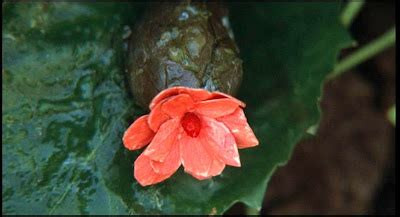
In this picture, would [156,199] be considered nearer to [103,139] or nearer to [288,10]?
[103,139]

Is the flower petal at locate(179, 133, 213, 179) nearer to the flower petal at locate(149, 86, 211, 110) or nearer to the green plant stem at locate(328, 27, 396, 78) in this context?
the flower petal at locate(149, 86, 211, 110)

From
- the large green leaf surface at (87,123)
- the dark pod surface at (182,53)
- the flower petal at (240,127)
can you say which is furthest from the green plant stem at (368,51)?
the flower petal at (240,127)

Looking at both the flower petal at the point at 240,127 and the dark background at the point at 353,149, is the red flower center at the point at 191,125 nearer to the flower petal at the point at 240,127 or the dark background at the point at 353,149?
the flower petal at the point at 240,127

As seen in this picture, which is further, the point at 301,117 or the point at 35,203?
the point at 301,117

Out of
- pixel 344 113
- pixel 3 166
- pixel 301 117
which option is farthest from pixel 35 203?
pixel 344 113

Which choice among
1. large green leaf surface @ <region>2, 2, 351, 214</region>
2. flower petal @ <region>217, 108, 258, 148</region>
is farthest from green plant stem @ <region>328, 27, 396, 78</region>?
flower petal @ <region>217, 108, 258, 148</region>
